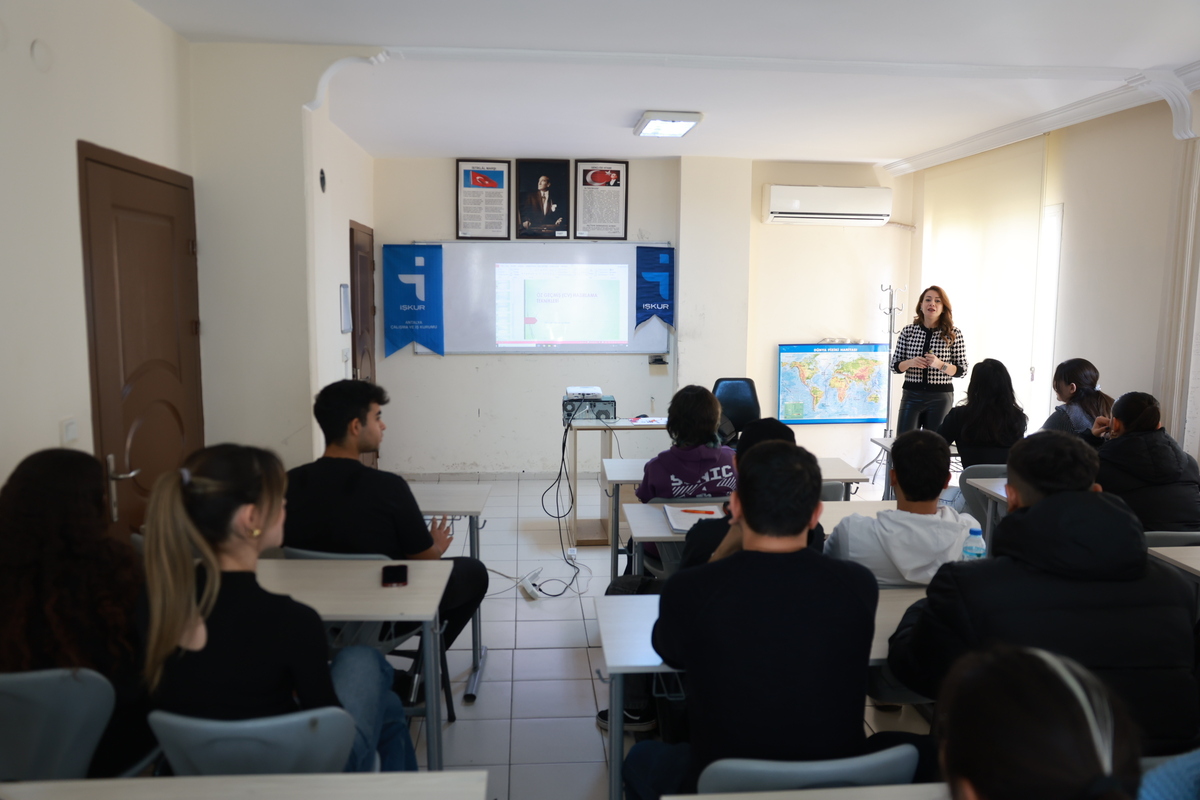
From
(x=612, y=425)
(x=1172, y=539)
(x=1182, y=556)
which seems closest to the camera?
(x=1182, y=556)

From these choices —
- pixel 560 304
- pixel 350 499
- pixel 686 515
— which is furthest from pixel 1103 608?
pixel 560 304

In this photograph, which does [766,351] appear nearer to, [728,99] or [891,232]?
[891,232]

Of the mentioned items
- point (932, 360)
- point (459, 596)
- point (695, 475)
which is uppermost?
point (932, 360)

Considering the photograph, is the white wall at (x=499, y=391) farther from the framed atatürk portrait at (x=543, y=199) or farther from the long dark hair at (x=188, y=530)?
the long dark hair at (x=188, y=530)

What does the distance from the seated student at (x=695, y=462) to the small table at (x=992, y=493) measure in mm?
1274

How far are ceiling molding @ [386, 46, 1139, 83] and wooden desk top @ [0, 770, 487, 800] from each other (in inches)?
125

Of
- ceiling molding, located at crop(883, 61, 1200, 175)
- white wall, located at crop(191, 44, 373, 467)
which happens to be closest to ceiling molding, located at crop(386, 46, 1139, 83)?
ceiling molding, located at crop(883, 61, 1200, 175)

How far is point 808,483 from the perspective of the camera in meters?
1.64

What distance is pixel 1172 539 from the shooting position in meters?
2.97

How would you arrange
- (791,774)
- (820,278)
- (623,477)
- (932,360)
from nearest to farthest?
(791,774) → (623,477) → (932,360) → (820,278)

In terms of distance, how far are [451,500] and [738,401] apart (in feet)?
8.19

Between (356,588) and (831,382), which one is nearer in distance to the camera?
(356,588)

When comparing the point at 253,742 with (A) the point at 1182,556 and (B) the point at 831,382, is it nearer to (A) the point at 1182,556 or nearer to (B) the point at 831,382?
(A) the point at 1182,556

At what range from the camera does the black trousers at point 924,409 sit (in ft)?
18.2
